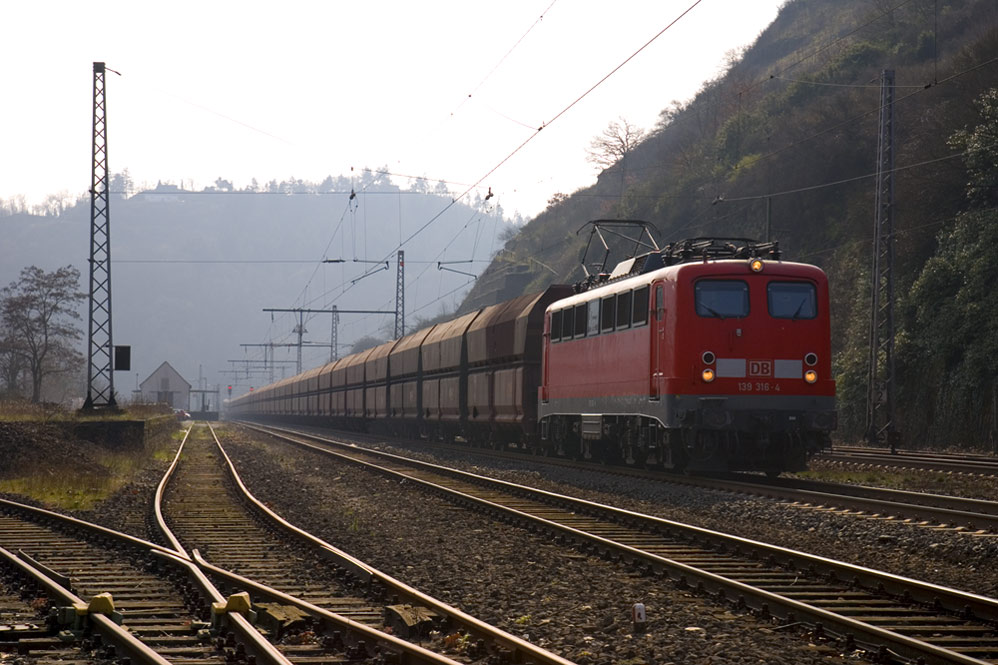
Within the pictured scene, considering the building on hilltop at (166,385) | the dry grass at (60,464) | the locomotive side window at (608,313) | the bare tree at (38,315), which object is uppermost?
the bare tree at (38,315)

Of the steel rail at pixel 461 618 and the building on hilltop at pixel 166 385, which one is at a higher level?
the building on hilltop at pixel 166 385

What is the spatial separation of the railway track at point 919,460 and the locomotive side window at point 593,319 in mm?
4939

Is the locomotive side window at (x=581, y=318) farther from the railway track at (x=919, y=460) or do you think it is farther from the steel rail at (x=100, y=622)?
the steel rail at (x=100, y=622)

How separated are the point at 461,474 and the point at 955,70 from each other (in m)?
28.9

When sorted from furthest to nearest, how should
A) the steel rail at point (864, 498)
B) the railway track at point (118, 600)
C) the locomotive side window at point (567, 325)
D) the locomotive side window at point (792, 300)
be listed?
the locomotive side window at point (567, 325), the locomotive side window at point (792, 300), the steel rail at point (864, 498), the railway track at point (118, 600)

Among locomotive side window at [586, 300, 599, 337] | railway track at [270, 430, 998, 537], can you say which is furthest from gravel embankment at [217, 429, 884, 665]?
locomotive side window at [586, 300, 599, 337]

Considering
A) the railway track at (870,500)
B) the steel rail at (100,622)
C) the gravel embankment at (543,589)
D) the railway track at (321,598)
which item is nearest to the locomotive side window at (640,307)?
the railway track at (870,500)

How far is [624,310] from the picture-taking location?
66.7 ft

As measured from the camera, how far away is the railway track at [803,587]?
715cm

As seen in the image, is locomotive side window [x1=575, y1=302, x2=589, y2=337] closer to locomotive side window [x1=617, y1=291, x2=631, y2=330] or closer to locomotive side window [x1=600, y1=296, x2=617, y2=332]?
locomotive side window [x1=600, y1=296, x2=617, y2=332]

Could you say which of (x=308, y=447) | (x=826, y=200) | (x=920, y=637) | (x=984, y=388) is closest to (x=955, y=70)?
(x=826, y=200)

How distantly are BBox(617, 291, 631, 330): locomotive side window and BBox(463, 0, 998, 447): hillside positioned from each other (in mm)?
14603

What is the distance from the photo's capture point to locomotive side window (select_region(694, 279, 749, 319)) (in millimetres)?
18125

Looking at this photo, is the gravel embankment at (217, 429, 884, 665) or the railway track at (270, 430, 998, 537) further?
the railway track at (270, 430, 998, 537)
